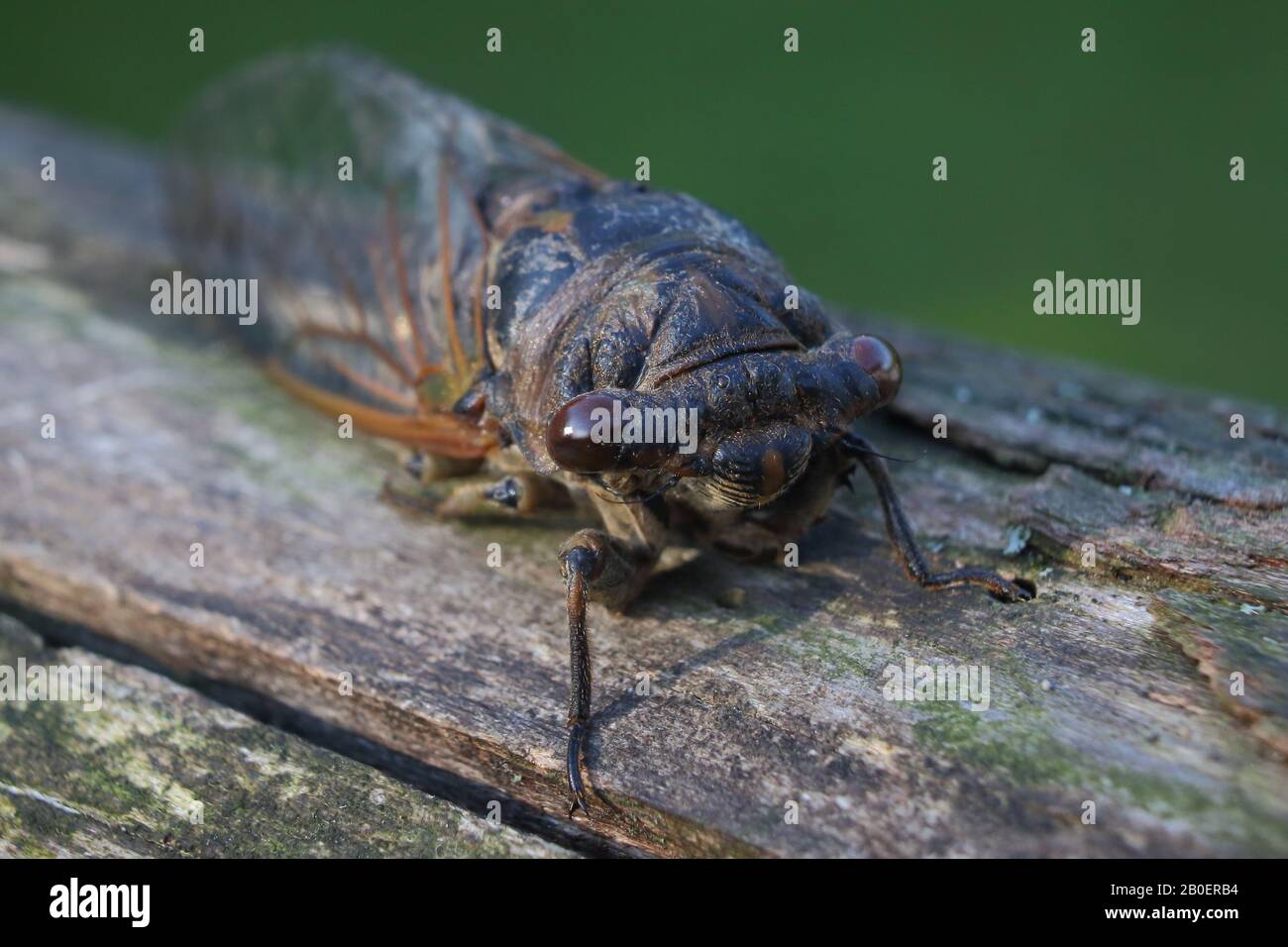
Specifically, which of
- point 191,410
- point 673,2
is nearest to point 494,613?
point 191,410

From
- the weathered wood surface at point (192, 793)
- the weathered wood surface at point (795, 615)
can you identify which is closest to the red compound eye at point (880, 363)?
the weathered wood surface at point (795, 615)

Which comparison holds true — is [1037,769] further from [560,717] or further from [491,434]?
[491,434]
